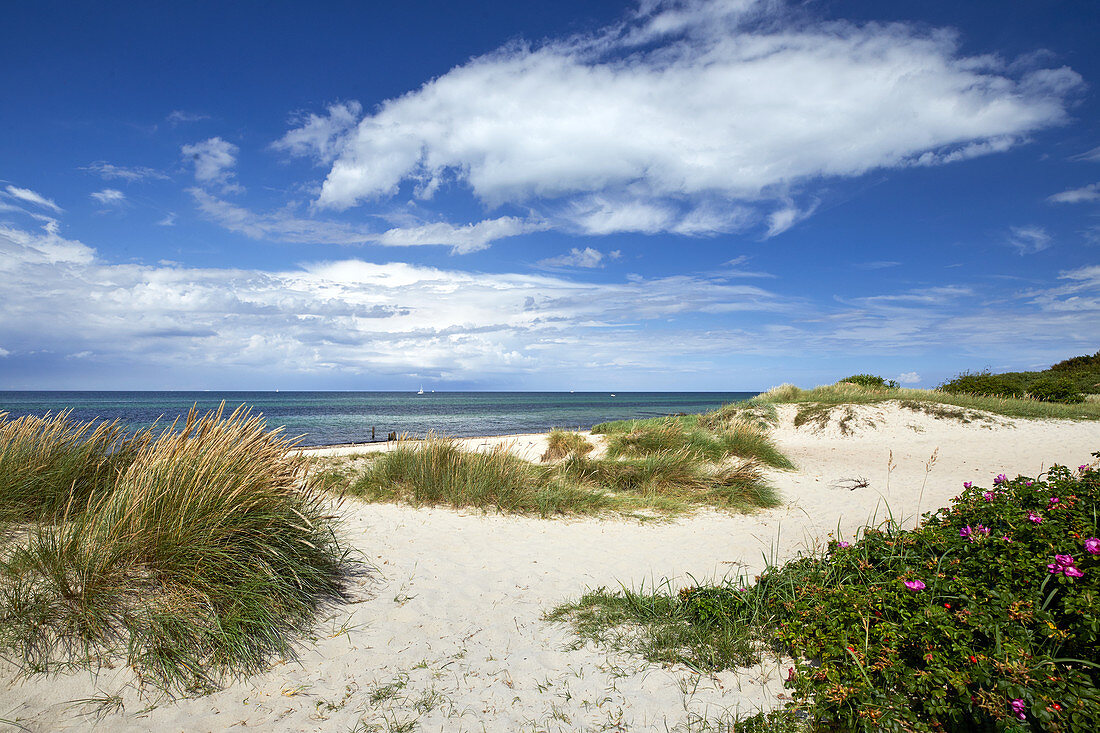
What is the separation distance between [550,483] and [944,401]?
744 inches

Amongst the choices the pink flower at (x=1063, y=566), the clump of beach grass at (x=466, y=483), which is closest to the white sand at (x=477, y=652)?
the clump of beach grass at (x=466, y=483)

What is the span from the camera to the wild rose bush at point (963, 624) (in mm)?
2357

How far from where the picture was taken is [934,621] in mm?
2842

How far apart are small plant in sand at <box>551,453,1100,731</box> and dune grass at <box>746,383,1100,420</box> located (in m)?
18.1

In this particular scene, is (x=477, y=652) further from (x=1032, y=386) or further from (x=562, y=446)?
(x=1032, y=386)

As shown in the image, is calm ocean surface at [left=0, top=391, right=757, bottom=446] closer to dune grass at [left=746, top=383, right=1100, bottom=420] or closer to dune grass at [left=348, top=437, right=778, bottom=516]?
dune grass at [left=348, top=437, right=778, bottom=516]

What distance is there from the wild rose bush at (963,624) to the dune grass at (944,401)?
18599 mm

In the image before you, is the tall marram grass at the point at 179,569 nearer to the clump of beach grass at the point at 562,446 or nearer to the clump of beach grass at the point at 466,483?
the clump of beach grass at the point at 466,483

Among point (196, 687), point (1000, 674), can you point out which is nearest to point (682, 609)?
point (1000, 674)

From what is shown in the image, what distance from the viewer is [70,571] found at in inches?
144

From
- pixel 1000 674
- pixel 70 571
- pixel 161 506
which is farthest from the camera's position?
pixel 161 506

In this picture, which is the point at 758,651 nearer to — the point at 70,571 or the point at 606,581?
the point at 606,581

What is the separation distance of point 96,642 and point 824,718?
14.3ft

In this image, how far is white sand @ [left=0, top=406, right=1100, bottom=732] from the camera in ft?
10.2
